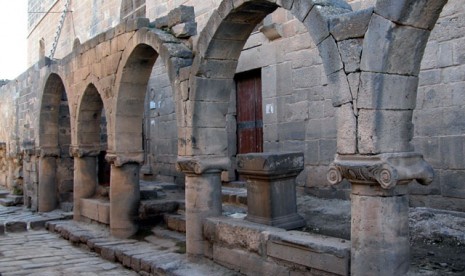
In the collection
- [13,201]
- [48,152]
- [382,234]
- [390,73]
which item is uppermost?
[390,73]

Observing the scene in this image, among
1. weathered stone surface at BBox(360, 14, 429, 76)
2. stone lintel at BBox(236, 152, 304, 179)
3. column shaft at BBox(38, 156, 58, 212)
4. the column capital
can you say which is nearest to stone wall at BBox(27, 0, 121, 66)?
the column capital

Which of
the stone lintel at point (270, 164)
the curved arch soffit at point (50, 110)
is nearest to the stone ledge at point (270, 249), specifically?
the stone lintel at point (270, 164)

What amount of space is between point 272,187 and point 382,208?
178 centimetres

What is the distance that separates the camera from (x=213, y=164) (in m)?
5.52

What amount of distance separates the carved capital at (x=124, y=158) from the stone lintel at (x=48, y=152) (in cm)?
326

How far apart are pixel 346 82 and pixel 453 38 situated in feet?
8.28

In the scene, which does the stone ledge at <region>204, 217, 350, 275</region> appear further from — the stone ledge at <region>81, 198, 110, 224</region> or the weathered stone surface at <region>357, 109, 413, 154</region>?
the stone ledge at <region>81, 198, 110, 224</region>

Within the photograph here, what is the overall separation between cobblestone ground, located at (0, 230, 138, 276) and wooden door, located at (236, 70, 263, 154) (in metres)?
3.21

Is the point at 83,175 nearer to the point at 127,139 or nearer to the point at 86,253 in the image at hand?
the point at 127,139

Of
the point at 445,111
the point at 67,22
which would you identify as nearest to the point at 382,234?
the point at 445,111

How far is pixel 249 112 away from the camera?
8578mm

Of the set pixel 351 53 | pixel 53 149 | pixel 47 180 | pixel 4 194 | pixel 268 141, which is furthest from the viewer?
pixel 4 194

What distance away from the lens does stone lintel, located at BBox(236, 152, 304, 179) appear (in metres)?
5.01

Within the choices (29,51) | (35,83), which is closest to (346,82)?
(35,83)
